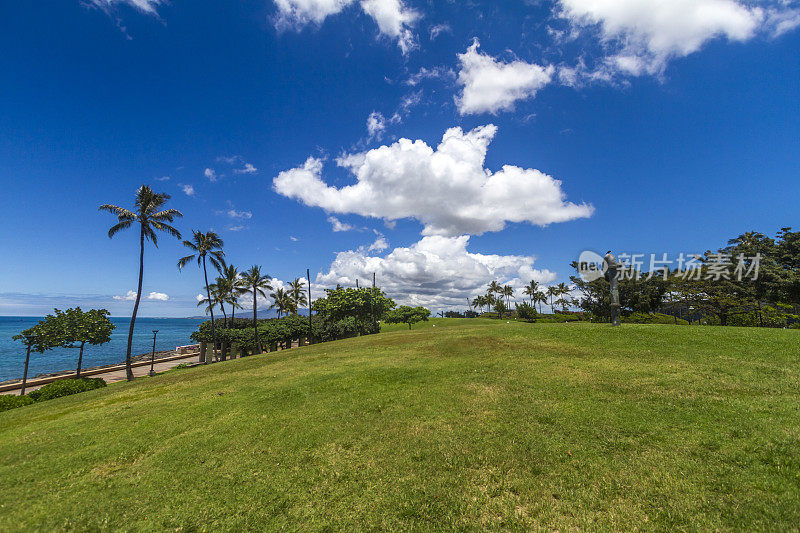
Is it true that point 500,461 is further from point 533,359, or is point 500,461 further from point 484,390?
point 533,359

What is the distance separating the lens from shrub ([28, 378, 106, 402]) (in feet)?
69.0

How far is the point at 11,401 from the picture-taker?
19.4 meters

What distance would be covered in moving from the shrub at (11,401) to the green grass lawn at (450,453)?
337 inches

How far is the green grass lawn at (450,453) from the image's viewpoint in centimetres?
536

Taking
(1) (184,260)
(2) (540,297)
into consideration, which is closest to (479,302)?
(2) (540,297)

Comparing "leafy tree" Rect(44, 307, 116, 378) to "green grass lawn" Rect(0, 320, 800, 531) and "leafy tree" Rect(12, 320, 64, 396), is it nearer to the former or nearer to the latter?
"leafy tree" Rect(12, 320, 64, 396)

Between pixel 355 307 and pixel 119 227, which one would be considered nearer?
pixel 119 227

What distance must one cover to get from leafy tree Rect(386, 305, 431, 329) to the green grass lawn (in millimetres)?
51150

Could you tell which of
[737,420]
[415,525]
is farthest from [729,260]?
[415,525]

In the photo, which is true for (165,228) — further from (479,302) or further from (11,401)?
(479,302)

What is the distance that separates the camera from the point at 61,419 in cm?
1307

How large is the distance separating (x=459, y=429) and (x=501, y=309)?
9693 cm

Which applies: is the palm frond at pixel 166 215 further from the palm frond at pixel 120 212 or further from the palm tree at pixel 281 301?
the palm tree at pixel 281 301

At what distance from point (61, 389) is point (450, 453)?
3028 centimetres
